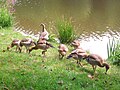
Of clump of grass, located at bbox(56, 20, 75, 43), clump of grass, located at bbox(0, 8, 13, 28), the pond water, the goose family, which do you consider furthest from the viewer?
Answer: the pond water

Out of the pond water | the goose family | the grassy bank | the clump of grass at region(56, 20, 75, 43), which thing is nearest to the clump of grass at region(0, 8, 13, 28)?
the pond water

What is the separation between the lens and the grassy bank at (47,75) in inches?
267

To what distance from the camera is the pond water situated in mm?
14836

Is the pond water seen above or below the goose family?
above

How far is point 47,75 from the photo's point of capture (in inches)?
289

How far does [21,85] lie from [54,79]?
31.8 inches

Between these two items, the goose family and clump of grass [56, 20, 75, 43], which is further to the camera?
clump of grass [56, 20, 75, 43]

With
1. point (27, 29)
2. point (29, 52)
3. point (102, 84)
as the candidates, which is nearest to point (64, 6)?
point (27, 29)

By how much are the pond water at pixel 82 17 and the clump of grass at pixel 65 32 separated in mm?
896

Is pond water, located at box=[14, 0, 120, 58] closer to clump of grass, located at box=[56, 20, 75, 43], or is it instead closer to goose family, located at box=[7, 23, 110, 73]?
clump of grass, located at box=[56, 20, 75, 43]

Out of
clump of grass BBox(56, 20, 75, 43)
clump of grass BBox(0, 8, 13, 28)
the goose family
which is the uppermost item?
clump of grass BBox(0, 8, 13, 28)

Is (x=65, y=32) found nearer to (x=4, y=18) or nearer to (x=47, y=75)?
(x=4, y=18)

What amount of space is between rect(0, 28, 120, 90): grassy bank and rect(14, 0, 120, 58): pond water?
13.2 ft

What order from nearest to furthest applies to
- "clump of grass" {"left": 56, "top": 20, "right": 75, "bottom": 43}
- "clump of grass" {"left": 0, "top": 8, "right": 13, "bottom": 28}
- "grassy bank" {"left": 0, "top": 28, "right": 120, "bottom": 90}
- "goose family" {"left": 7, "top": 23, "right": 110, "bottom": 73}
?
1. "grassy bank" {"left": 0, "top": 28, "right": 120, "bottom": 90}
2. "goose family" {"left": 7, "top": 23, "right": 110, "bottom": 73}
3. "clump of grass" {"left": 56, "top": 20, "right": 75, "bottom": 43}
4. "clump of grass" {"left": 0, "top": 8, "right": 13, "bottom": 28}
